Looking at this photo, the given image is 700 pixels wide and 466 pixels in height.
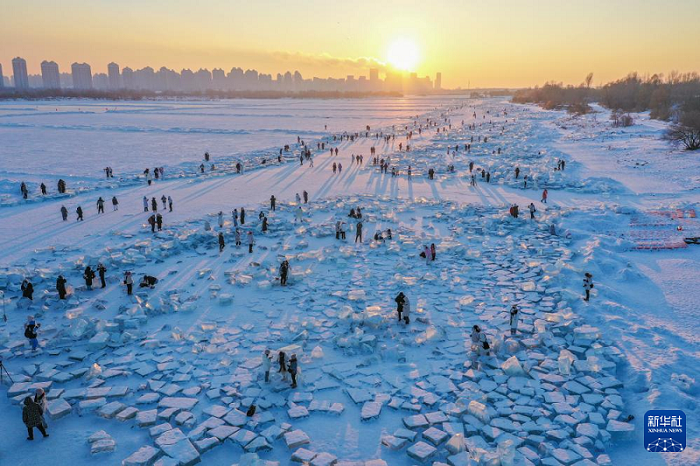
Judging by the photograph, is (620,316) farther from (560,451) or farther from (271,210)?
(271,210)

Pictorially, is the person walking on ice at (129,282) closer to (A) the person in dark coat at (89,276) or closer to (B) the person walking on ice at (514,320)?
(A) the person in dark coat at (89,276)

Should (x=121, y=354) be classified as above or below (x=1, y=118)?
below

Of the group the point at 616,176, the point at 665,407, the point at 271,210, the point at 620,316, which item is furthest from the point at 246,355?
the point at 616,176

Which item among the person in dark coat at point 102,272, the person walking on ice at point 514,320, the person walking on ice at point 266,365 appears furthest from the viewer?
the person in dark coat at point 102,272

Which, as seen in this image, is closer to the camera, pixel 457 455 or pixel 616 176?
pixel 457 455

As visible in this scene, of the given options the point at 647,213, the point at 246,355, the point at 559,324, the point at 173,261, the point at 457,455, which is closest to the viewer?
the point at 457,455

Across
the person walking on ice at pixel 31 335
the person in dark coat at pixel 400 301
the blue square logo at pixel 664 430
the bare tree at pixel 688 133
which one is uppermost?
the bare tree at pixel 688 133

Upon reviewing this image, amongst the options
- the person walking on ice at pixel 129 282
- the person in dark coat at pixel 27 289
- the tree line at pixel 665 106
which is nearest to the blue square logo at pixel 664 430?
the person walking on ice at pixel 129 282
